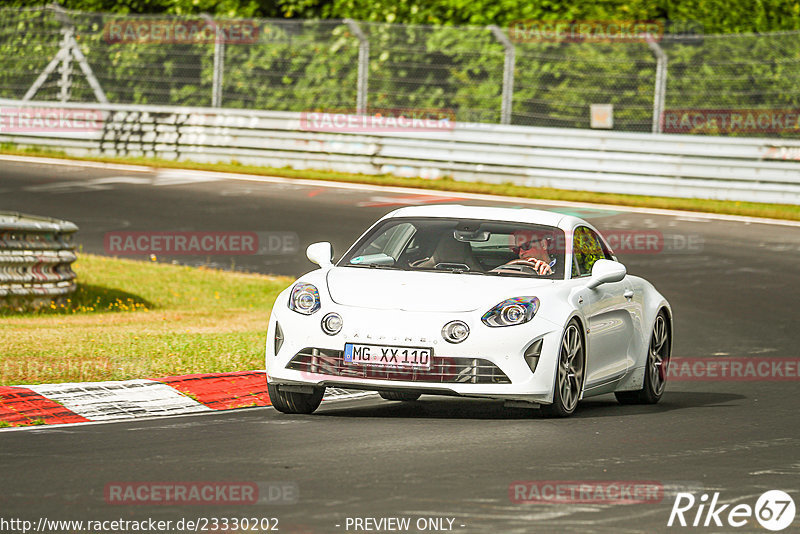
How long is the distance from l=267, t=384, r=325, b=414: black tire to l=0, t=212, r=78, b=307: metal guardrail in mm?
6285

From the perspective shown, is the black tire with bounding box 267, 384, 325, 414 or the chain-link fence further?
the chain-link fence

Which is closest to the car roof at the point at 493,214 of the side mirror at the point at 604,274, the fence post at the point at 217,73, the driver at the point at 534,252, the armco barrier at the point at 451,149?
the driver at the point at 534,252

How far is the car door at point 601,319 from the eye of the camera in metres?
9.55

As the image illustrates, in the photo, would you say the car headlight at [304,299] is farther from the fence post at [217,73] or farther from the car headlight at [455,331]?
the fence post at [217,73]

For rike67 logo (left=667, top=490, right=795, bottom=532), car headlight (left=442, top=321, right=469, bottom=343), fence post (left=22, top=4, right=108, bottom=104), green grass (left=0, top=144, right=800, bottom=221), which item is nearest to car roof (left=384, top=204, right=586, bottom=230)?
car headlight (left=442, top=321, right=469, bottom=343)

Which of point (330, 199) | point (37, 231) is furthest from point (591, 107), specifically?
point (37, 231)

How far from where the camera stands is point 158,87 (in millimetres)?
29203

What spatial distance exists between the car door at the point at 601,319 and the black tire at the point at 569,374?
0.48ft

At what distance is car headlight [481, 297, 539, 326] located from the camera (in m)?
8.75

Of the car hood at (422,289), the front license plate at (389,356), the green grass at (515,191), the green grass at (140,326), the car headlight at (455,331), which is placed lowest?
the green grass at (140,326)

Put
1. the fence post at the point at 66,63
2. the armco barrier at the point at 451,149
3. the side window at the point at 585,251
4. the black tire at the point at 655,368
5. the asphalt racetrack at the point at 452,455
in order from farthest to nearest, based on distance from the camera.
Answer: the fence post at the point at 66,63 → the armco barrier at the point at 451,149 → the black tire at the point at 655,368 → the side window at the point at 585,251 → the asphalt racetrack at the point at 452,455

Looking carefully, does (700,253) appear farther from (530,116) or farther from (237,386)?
(237,386)

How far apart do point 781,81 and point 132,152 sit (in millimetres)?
12300

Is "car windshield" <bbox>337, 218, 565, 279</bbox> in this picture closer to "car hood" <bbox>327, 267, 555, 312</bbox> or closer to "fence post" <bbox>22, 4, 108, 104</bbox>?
"car hood" <bbox>327, 267, 555, 312</bbox>
